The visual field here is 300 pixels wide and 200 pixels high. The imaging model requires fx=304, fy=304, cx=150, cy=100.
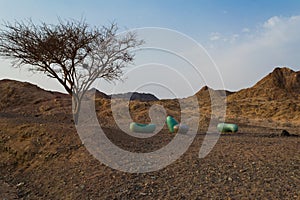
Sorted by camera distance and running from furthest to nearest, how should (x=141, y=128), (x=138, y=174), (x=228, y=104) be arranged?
(x=228, y=104)
(x=141, y=128)
(x=138, y=174)

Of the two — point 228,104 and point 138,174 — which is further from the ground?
point 228,104

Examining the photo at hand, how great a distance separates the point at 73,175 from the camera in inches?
261

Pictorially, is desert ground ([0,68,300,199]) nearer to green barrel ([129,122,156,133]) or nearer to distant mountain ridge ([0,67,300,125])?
green barrel ([129,122,156,133])

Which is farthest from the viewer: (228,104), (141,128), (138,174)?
(228,104)

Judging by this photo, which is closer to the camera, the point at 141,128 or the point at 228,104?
the point at 141,128

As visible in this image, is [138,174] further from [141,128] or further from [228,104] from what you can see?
[228,104]

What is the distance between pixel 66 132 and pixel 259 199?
681cm

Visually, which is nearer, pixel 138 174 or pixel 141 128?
pixel 138 174

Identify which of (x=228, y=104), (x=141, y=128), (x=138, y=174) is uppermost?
(x=228, y=104)

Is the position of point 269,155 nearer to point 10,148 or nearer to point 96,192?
point 96,192

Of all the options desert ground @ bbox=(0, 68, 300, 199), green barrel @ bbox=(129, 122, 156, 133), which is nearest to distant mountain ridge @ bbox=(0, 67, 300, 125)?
green barrel @ bbox=(129, 122, 156, 133)

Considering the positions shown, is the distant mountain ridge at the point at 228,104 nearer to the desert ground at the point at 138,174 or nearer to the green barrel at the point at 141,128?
the green barrel at the point at 141,128

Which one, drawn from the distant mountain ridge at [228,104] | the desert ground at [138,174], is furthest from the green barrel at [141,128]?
the distant mountain ridge at [228,104]

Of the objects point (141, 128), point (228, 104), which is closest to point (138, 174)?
point (141, 128)
